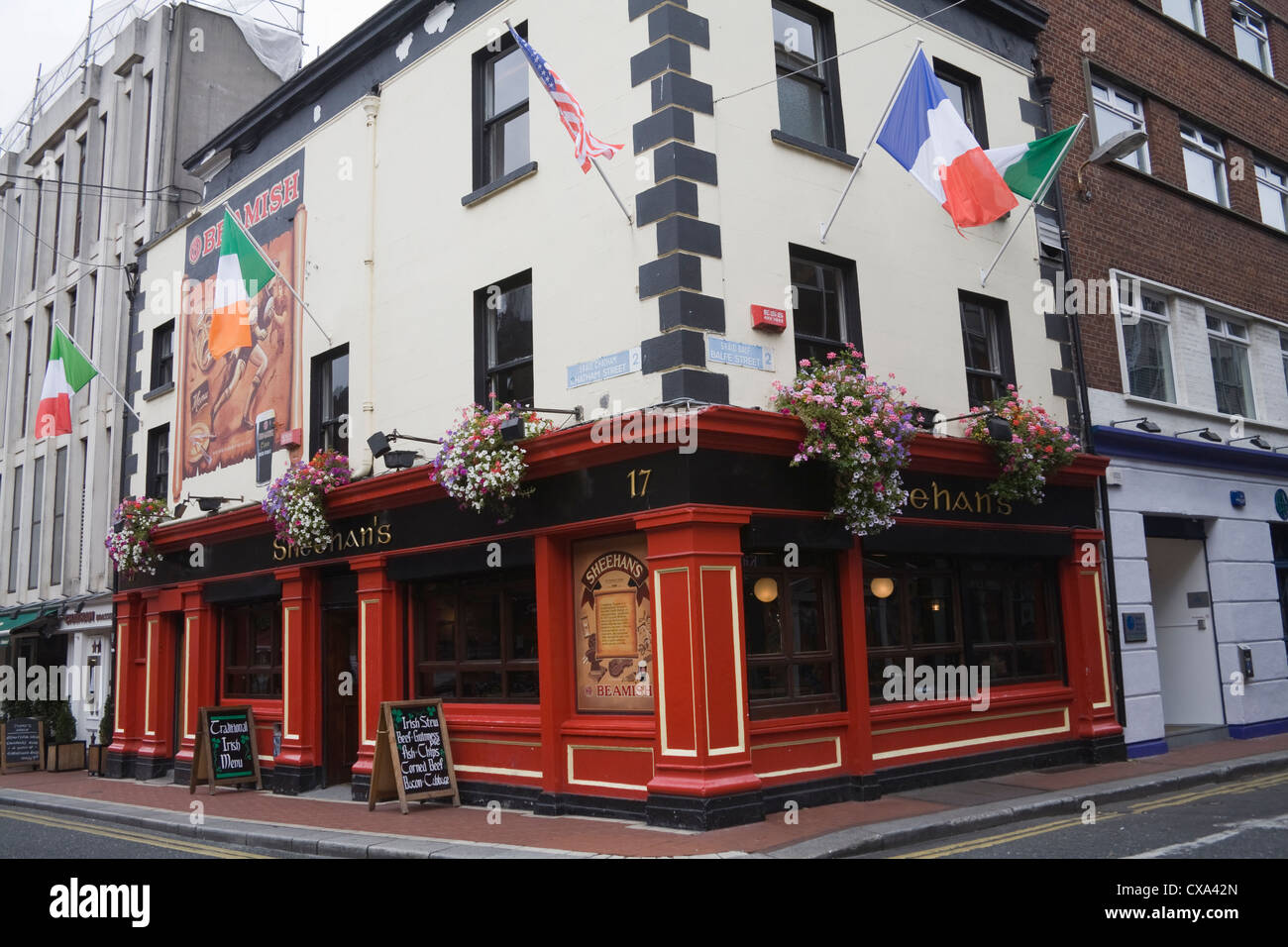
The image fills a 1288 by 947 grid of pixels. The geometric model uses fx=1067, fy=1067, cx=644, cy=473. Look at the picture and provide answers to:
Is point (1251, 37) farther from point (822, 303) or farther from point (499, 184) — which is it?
point (499, 184)

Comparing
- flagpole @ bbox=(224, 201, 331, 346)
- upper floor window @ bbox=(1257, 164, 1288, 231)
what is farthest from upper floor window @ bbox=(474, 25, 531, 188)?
upper floor window @ bbox=(1257, 164, 1288, 231)

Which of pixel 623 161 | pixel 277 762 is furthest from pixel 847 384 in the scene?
pixel 277 762

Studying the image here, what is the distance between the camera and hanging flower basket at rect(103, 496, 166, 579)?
1759 cm

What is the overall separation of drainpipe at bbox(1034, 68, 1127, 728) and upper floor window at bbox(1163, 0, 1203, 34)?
16.5 ft

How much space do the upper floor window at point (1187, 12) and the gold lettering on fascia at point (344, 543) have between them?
51.2 feet

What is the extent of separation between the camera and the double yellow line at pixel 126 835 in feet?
33.9

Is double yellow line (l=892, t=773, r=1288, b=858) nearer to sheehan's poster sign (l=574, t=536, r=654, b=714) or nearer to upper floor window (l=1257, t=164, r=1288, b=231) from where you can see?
sheehan's poster sign (l=574, t=536, r=654, b=714)

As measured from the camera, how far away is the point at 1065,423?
14.2 m

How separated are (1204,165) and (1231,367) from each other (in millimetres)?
3547

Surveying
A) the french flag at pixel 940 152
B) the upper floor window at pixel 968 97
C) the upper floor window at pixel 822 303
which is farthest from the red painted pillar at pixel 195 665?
the upper floor window at pixel 968 97

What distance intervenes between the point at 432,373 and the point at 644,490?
413 centimetres

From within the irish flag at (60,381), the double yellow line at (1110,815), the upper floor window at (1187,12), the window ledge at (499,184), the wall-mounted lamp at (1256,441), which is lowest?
the double yellow line at (1110,815)
